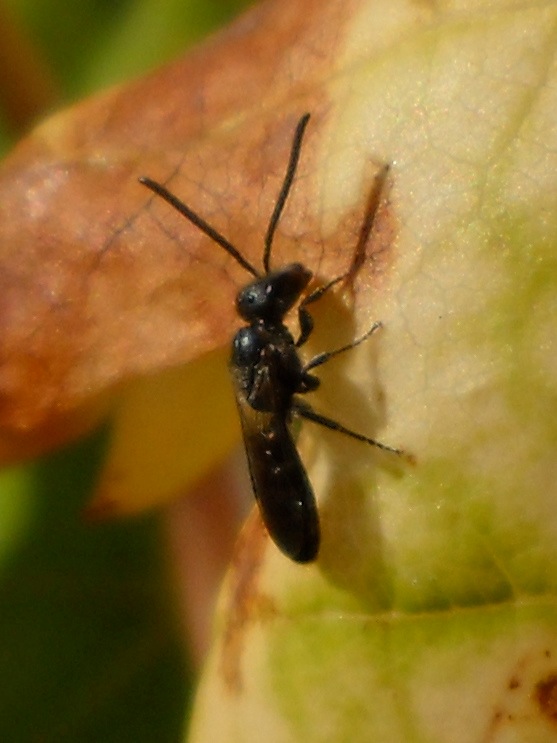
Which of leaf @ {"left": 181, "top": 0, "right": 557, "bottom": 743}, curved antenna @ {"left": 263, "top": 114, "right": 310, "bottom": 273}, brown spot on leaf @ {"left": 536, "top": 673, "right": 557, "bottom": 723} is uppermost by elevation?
curved antenna @ {"left": 263, "top": 114, "right": 310, "bottom": 273}

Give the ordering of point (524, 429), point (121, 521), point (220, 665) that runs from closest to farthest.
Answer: point (524, 429) < point (220, 665) < point (121, 521)

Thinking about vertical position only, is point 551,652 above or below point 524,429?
below

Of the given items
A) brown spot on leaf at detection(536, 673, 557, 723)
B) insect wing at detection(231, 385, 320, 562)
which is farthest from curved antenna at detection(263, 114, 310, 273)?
brown spot on leaf at detection(536, 673, 557, 723)

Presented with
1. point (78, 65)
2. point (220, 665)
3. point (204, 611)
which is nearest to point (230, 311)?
point (220, 665)

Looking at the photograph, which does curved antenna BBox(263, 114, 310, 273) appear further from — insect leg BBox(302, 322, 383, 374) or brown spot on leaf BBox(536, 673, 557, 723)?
brown spot on leaf BBox(536, 673, 557, 723)

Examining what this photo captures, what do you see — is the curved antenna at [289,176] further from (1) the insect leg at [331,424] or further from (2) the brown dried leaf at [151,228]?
(1) the insect leg at [331,424]

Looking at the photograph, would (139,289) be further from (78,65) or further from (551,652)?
(78,65)

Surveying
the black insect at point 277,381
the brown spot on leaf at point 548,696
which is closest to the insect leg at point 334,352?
the black insect at point 277,381
